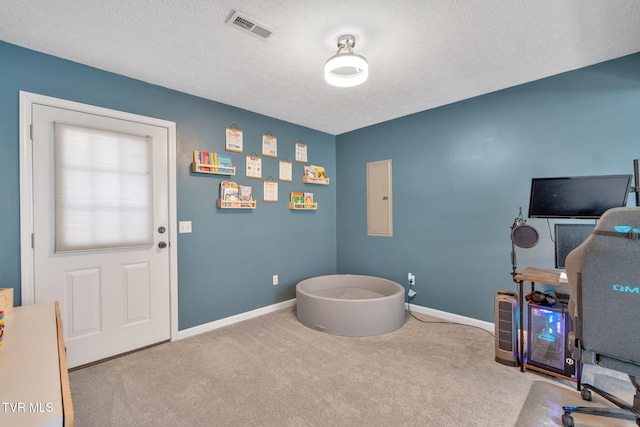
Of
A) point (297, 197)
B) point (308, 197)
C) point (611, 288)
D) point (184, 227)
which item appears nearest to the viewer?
point (611, 288)

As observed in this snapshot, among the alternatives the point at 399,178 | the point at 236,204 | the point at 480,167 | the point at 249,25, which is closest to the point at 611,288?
the point at 480,167

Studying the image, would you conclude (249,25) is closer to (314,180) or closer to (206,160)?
(206,160)

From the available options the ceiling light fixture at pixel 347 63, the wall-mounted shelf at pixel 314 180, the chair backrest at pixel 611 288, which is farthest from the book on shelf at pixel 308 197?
the chair backrest at pixel 611 288

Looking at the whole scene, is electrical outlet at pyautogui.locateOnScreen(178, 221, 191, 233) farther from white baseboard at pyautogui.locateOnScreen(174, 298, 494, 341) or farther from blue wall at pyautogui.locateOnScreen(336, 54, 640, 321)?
blue wall at pyautogui.locateOnScreen(336, 54, 640, 321)

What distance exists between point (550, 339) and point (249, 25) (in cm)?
309

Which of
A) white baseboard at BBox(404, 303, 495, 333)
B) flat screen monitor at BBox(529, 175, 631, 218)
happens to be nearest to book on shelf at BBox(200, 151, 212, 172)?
white baseboard at BBox(404, 303, 495, 333)

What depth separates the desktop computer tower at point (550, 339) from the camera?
206 centimetres

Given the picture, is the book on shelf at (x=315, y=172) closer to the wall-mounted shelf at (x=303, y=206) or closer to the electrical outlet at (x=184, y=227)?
the wall-mounted shelf at (x=303, y=206)

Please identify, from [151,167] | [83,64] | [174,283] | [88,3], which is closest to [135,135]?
[151,167]

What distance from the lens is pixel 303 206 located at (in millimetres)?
3820

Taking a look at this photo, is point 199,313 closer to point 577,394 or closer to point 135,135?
point 135,135

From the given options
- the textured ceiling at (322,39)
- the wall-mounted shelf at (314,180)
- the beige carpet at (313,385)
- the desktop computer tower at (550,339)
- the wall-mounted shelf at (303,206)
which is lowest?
the beige carpet at (313,385)

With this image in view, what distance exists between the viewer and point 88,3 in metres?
1.66

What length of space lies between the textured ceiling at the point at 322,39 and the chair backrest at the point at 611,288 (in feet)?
4.39
